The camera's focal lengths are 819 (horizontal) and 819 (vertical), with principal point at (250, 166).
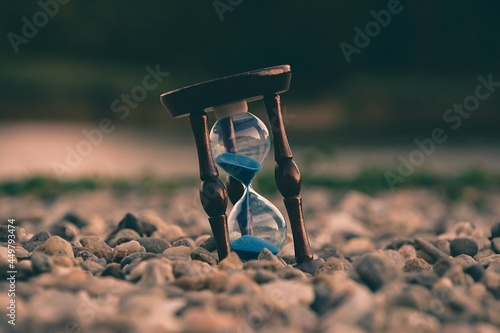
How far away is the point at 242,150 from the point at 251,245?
35 cm

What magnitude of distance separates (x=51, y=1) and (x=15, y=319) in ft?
58.2

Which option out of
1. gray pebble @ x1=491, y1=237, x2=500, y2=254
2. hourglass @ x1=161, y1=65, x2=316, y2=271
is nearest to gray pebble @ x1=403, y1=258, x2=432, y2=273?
hourglass @ x1=161, y1=65, x2=316, y2=271

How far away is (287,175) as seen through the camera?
110 inches

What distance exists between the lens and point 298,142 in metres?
11.5

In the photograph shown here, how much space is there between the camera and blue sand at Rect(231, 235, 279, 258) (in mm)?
2885

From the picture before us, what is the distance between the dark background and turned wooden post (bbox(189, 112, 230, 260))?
10.9m

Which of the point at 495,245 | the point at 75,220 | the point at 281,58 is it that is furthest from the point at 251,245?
the point at 281,58

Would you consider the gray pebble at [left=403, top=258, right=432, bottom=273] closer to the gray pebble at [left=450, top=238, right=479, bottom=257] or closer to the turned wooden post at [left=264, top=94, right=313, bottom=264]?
the turned wooden post at [left=264, top=94, right=313, bottom=264]

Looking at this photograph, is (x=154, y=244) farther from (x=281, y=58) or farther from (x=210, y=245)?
(x=281, y=58)

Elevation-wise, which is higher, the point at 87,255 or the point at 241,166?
the point at 241,166

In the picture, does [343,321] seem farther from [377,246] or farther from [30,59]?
[30,59]

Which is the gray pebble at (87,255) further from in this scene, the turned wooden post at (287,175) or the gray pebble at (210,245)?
the turned wooden post at (287,175)

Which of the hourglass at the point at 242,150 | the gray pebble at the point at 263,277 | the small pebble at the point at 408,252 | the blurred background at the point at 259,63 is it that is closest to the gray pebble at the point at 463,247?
the small pebble at the point at 408,252

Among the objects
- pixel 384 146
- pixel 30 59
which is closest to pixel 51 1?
pixel 30 59
